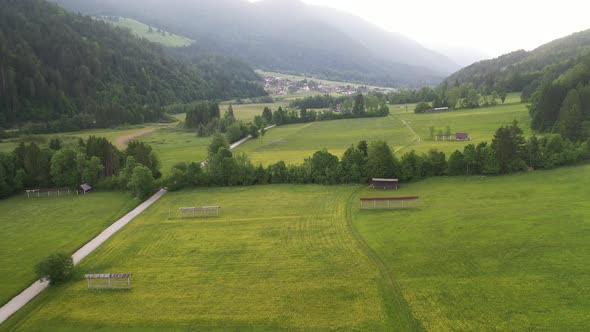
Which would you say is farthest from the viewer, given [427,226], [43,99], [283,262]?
[43,99]

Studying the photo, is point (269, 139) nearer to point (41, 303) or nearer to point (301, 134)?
point (301, 134)

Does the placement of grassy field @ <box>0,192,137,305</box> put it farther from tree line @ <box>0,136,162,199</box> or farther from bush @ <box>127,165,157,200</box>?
tree line @ <box>0,136,162,199</box>

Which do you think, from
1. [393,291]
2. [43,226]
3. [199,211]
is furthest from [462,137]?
[43,226]

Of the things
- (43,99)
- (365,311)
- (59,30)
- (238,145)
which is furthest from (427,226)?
(59,30)

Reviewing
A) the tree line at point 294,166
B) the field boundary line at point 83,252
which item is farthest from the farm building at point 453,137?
the field boundary line at point 83,252

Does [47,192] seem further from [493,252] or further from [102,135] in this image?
[493,252]

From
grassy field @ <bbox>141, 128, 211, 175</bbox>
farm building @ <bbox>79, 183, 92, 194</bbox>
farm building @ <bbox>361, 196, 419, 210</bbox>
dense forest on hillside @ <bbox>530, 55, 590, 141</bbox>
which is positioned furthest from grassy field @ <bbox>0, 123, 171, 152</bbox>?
dense forest on hillside @ <bbox>530, 55, 590, 141</bbox>

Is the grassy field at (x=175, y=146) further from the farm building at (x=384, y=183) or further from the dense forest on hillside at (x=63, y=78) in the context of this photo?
the farm building at (x=384, y=183)
